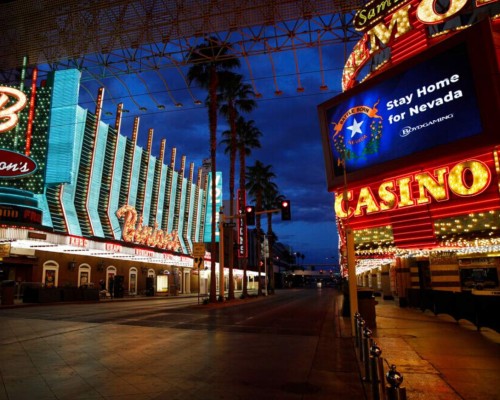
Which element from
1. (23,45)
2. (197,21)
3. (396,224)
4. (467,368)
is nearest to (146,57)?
(197,21)

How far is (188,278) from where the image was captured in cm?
6319

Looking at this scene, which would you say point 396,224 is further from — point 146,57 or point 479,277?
point 146,57

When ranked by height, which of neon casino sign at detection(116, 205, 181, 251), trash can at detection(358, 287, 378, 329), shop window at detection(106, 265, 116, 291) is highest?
neon casino sign at detection(116, 205, 181, 251)

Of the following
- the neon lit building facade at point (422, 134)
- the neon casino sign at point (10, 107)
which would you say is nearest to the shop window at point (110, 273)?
the neon casino sign at point (10, 107)

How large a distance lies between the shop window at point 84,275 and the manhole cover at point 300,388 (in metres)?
33.1

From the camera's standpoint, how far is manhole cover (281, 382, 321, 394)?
7.04 metres

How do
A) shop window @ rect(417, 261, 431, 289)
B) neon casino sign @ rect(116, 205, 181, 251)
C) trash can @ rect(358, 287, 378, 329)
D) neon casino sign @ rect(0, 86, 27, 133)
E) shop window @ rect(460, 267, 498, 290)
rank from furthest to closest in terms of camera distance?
neon casino sign @ rect(116, 205, 181, 251) < neon casino sign @ rect(0, 86, 27, 133) < shop window @ rect(417, 261, 431, 289) < shop window @ rect(460, 267, 498, 290) < trash can @ rect(358, 287, 378, 329)

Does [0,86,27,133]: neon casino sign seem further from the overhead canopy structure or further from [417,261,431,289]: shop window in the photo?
[417,261,431,289]: shop window

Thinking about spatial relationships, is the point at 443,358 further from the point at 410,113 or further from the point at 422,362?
the point at 410,113

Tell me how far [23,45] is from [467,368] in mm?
23974

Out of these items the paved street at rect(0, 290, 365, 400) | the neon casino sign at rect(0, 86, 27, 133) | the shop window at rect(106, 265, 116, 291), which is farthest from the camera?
the shop window at rect(106, 265, 116, 291)

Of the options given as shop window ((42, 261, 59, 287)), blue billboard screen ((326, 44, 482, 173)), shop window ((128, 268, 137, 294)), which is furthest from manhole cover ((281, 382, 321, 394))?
shop window ((128, 268, 137, 294))

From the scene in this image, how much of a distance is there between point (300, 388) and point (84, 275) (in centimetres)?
3453

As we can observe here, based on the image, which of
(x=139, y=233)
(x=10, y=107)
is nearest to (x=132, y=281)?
(x=139, y=233)
